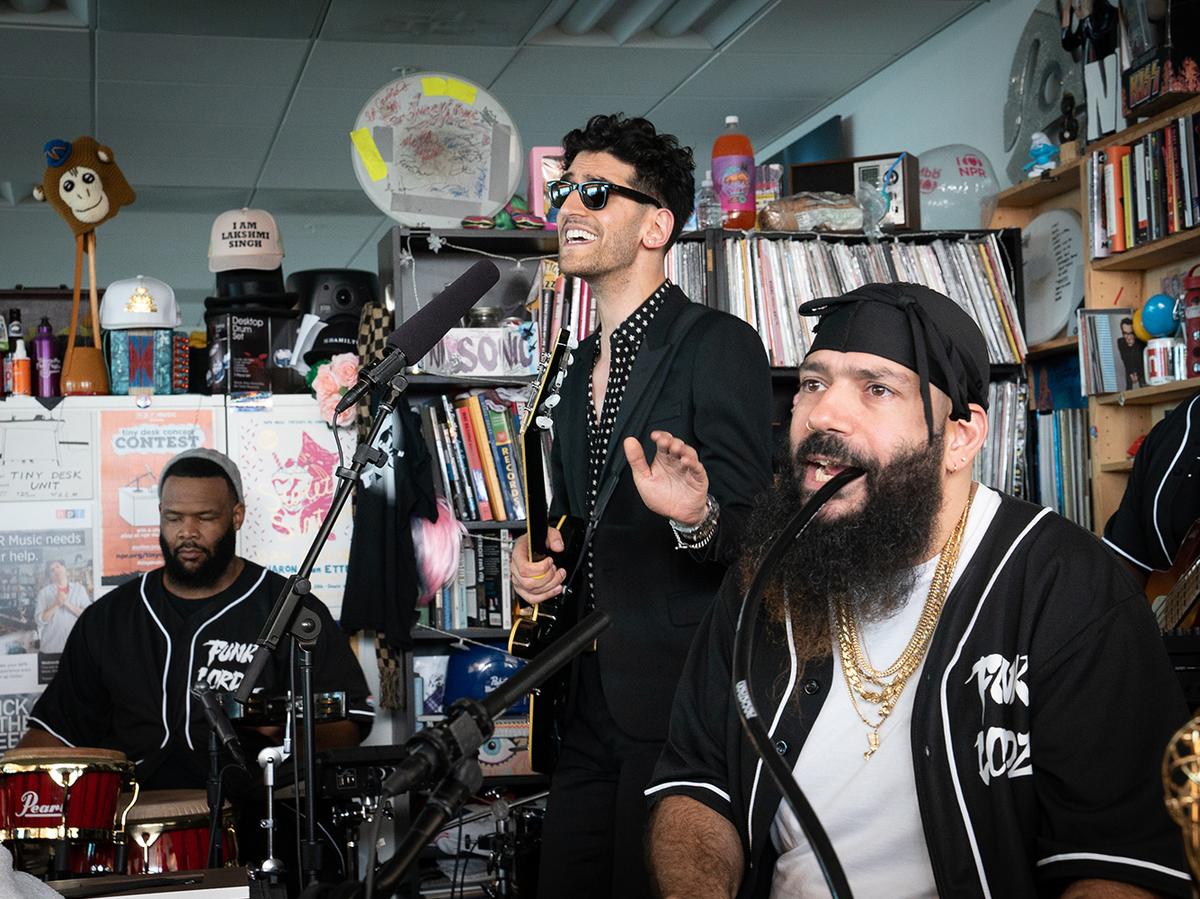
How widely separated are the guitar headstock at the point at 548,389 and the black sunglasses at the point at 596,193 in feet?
0.83

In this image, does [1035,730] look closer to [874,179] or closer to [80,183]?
[874,179]

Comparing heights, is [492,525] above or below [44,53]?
below

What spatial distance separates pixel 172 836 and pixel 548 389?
5.94ft

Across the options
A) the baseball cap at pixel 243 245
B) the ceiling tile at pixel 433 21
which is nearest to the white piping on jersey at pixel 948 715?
the baseball cap at pixel 243 245

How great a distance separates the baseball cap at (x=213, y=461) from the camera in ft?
14.4

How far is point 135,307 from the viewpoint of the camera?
4.57m

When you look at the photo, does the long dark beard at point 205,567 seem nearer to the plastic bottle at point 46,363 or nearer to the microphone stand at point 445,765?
the plastic bottle at point 46,363

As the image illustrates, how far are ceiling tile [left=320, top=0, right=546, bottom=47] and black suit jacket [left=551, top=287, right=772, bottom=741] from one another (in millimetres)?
3313

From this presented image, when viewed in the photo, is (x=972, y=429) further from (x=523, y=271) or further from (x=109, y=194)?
(x=109, y=194)

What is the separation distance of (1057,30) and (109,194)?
3199mm

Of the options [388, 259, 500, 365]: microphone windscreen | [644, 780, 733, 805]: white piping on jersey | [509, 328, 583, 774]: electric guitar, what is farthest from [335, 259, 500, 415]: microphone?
[644, 780, 733, 805]: white piping on jersey

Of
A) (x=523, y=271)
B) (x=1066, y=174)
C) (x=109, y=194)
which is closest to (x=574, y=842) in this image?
(x=523, y=271)

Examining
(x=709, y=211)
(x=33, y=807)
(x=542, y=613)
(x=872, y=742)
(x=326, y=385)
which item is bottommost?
(x=33, y=807)

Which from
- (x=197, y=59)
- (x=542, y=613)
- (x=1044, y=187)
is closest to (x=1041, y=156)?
(x=1044, y=187)
